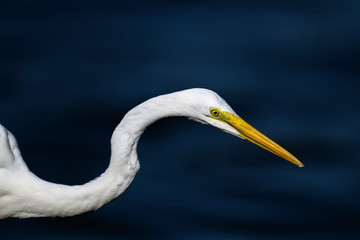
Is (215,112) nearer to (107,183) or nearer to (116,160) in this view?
(116,160)

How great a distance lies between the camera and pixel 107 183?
15.5 feet

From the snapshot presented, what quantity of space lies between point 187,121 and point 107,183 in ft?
9.85

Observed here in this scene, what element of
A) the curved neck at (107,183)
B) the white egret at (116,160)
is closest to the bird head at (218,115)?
the white egret at (116,160)

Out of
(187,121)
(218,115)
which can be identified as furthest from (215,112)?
(187,121)

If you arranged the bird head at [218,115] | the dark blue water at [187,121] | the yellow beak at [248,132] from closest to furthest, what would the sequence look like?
the bird head at [218,115], the yellow beak at [248,132], the dark blue water at [187,121]

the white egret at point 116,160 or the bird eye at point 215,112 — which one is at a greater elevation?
the bird eye at point 215,112

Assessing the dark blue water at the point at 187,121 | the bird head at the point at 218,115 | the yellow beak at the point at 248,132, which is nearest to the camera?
the bird head at the point at 218,115

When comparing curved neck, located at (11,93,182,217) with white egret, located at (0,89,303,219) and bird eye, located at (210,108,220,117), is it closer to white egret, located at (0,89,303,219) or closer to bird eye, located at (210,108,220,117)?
white egret, located at (0,89,303,219)

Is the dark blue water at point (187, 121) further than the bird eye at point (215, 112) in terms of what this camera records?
Yes

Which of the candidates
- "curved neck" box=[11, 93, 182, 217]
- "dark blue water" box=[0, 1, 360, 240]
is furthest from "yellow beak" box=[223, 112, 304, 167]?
"dark blue water" box=[0, 1, 360, 240]

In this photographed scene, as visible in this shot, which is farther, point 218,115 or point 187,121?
point 187,121

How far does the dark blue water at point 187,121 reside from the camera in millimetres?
6988

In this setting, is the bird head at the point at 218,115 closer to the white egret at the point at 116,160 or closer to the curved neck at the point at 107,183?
the white egret at the point at 116,160

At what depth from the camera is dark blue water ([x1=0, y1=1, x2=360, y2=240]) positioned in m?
6.99
